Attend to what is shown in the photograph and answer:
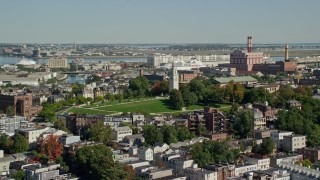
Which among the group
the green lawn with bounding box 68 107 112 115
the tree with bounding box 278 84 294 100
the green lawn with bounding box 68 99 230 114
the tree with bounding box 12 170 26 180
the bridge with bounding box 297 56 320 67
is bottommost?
the tree with bounding box 12 170 26 180

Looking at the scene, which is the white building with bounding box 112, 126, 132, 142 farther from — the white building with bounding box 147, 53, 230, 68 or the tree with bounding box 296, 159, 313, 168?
the white building with bounding box 147, 53, 230, 68

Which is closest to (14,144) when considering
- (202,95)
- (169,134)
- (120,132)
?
(120,132)

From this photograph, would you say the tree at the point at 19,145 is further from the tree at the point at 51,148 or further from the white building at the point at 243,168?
the white building at the point at 243,168

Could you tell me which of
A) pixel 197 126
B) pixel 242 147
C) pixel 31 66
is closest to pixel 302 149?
pixel 242 147

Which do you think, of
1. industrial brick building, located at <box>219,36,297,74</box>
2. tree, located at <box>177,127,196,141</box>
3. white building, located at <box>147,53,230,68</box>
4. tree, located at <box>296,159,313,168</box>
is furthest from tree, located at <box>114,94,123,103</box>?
white building, located at <box>147,53,230,68</box>

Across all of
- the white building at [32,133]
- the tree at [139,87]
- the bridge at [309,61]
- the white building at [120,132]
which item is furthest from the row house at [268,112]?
the bridge at [309,61]

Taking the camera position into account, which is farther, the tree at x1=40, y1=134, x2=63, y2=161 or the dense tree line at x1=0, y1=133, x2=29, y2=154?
the dense tree line at x1=0, y1=133, x2=29, y2=154

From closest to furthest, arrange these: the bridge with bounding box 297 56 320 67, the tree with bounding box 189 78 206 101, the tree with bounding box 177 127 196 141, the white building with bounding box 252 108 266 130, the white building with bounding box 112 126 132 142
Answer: the tree with bounding box 177 127 196 141, the white building with bounding box 112 126 132 142, the white building with bounding box 252 108 266 130, the tree with bounding box 189 78 206 101, the bridge with bounding box 297 56 320 67

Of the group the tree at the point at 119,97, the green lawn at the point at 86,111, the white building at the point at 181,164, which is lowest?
the white building at the point at 181,164
